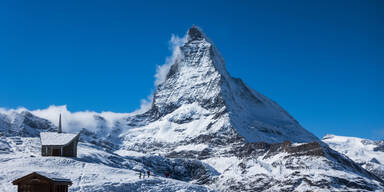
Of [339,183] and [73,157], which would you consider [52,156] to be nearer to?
[73,157]

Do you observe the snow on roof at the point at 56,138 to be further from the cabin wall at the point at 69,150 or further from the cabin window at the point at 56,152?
the cabin window at the point at 56,152

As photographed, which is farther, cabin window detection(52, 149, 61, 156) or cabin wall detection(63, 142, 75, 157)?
cabin wall detection(63, 142, 75, 157)

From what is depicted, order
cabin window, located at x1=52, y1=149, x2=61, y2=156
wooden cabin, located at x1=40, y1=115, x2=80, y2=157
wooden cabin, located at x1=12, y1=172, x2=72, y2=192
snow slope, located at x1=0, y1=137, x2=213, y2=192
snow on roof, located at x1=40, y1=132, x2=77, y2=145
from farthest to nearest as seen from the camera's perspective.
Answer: snow on roof, located at x1=40, y1=132, x2=77, y2=145, wooden cabin, located at x1=40, y1=115, x2=80, y2=157, cabin window, located at x1=52, y1=149, x2=61, y2=156, snow slope, located at x1=0, y1=137, x2=213, y2=192, wooden cabin, located at x1=12, y1=172, x2=72, y2=192

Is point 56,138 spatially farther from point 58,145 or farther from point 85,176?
point 85,176

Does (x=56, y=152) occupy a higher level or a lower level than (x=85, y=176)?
higher

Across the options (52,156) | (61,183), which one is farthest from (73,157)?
(61,183)

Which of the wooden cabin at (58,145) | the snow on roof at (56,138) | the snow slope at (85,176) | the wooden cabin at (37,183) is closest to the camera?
the wooden cabin at (37,183)

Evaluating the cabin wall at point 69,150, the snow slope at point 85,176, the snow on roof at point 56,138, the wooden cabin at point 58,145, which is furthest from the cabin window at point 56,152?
the snow slope at point 85,176

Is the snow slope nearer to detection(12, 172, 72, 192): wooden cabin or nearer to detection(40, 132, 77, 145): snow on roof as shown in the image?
detection(40, 132, 77, 145): snow on roof

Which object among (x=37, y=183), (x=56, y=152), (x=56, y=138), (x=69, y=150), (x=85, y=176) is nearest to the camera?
(x=37, y=183)

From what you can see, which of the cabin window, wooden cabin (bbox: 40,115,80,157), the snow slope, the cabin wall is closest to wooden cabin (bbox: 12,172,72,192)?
the snow slope

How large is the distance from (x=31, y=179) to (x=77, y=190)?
1590 inches

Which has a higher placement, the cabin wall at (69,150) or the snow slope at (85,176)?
the cabin wall at (69,150)

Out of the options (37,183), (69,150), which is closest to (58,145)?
(69,150)
